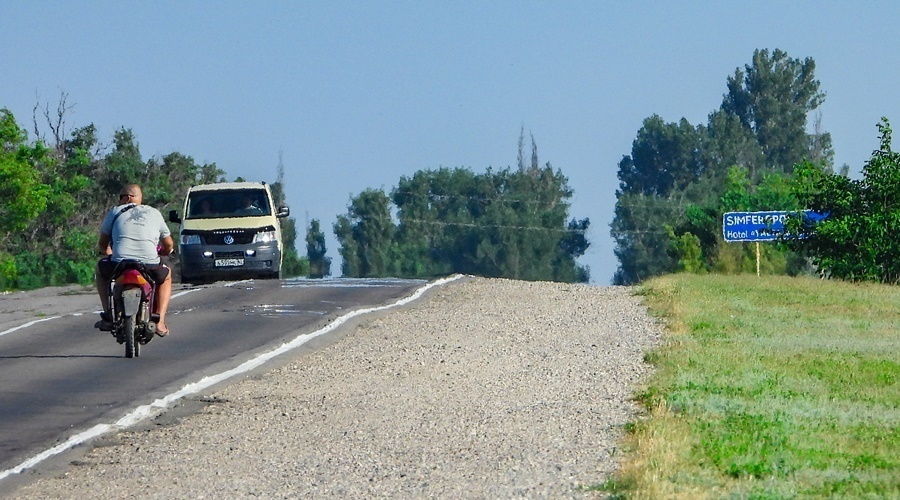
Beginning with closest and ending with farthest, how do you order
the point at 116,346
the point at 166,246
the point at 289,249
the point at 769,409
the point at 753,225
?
1. the point at 769,409
2. the point at 166,246
3. the point at 116,346
4. the point at 753,225
5. the point at 289,249

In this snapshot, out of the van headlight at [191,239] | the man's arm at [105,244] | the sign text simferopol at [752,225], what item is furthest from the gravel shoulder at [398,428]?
the sign text simferopol at [752,225]

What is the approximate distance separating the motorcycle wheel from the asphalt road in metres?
0.10

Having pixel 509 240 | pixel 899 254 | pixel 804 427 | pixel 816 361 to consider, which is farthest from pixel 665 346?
pixel 509 240

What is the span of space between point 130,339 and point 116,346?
1.70m

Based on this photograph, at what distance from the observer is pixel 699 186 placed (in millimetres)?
130250

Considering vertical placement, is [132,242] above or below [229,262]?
above

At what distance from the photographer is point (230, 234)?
30.1 m

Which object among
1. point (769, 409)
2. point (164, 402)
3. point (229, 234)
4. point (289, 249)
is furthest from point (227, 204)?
point (289, 249)

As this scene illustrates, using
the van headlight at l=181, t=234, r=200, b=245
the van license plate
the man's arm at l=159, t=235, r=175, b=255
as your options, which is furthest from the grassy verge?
the van headlight at l=181, t=234, r=200, b=245

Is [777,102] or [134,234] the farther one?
[777,102]

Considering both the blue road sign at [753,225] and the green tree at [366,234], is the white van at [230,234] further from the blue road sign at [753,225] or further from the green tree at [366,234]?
the green tree at [366,234]

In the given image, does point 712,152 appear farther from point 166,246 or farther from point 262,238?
point 166,246

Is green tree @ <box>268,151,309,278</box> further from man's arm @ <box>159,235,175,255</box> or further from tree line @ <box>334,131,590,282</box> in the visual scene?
man's arm @ <box>159,235,175,255</box>

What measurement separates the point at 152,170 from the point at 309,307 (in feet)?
177
